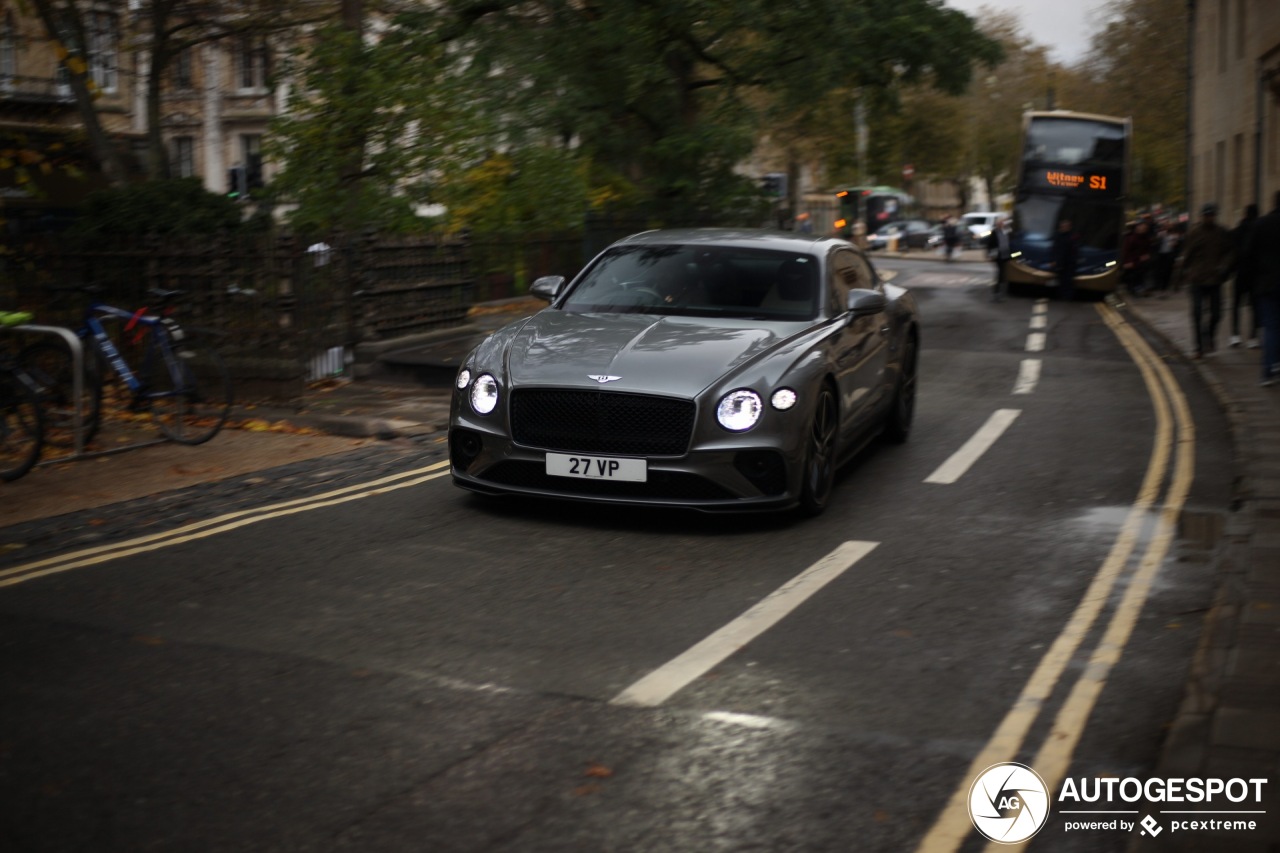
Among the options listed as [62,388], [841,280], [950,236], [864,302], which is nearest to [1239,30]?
[950,236]

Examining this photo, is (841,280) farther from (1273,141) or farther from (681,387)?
(1273,141)

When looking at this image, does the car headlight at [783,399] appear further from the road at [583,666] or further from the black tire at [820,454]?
the road at [583,666]

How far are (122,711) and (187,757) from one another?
551 millimetres

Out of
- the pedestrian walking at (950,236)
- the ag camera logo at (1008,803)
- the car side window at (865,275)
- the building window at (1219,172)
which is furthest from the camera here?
the pedestrian walking at (950,236)

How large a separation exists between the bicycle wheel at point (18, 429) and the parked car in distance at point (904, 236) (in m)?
66.3

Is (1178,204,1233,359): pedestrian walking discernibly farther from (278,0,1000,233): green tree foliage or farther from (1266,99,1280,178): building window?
(1266,99,1280,178): building window

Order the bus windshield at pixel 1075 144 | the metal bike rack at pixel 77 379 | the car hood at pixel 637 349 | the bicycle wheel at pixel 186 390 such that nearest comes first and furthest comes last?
1. the car hood at pixel 637 349
2. the metal bike rack at pixel 77 379
3. the bicycle wheel at pixel 186 390
4. the bus windshield at pixel 1075 144

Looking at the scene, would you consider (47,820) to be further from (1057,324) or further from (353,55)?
(1057,324)

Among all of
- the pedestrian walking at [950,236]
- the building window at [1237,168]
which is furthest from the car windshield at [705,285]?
the pedestrian walking at [950,236]

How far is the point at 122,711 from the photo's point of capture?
4996mm

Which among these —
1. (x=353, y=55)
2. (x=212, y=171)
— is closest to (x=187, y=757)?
(x=353, y=55)

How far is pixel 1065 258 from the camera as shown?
33.4 metres

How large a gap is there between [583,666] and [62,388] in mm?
6374

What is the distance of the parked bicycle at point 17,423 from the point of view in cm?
968
